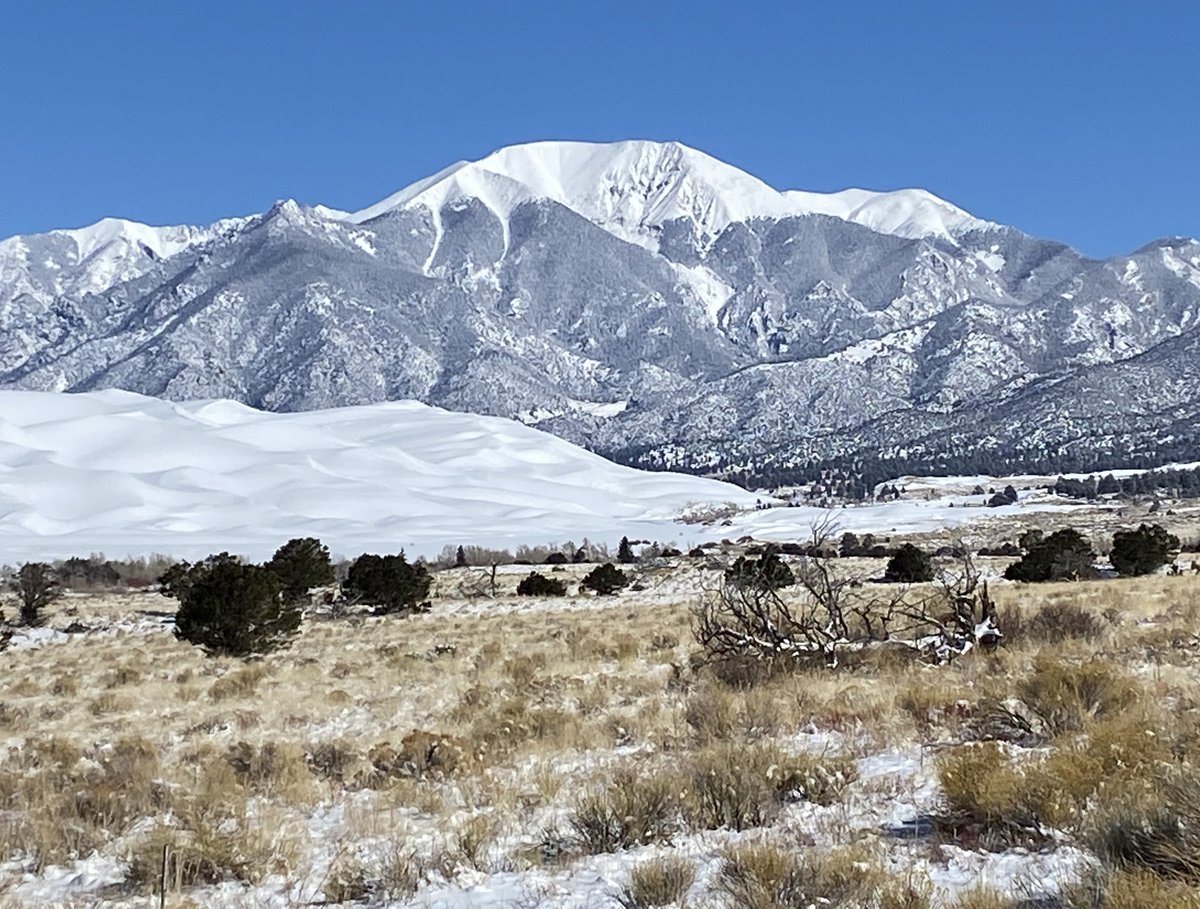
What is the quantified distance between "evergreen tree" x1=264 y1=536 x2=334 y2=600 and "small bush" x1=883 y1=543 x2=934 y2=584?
61.2 ft

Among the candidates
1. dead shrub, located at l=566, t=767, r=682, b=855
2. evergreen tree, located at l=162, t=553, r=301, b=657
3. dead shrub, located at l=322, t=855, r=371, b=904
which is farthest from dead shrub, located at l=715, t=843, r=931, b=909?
evergreen tree, located at l=162, t=553, r=301, b=657

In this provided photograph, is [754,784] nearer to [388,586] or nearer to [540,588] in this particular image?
[388,586]

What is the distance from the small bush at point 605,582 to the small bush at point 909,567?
890cm

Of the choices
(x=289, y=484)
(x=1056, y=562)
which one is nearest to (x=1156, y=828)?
(x=1056, y=562)

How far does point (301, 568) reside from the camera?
1415 inches

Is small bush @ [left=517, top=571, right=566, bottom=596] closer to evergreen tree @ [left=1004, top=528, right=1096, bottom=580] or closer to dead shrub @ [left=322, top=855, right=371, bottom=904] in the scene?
evergreen tree @ [left=1004, top=528, right=1096, bottom=580]

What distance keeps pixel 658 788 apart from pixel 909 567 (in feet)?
94.1

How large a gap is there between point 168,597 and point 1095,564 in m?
32.7

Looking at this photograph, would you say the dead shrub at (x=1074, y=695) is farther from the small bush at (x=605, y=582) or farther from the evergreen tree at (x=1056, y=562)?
the small bush at (x=605, y=582)

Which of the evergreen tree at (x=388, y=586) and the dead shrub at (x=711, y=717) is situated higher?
the evergreen tree at (x=388, y=586)

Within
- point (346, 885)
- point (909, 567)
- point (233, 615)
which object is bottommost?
point (346, 885)

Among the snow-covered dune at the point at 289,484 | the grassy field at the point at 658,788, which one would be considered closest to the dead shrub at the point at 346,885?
the grassy field at the point at 658,788

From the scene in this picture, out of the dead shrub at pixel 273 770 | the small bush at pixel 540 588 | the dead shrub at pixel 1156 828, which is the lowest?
the dead shrub at pixel 273 770

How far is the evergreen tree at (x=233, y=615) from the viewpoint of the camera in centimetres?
2002
